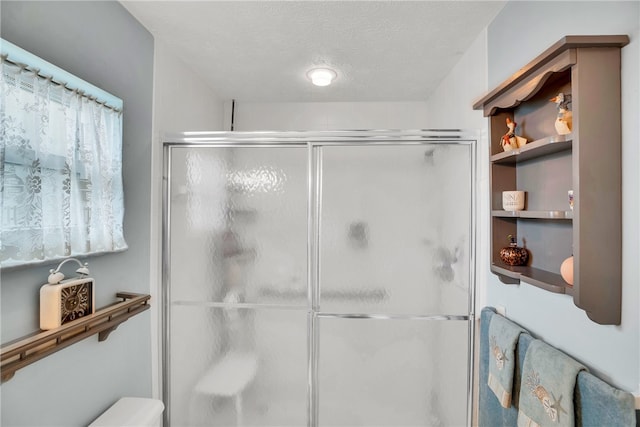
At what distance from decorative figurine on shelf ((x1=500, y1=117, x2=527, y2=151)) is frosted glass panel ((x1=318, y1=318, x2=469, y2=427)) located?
0.95 metres

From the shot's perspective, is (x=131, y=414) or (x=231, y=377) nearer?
(x=131, y=414)

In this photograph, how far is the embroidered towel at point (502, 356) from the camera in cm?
121

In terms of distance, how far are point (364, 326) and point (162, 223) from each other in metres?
1.25

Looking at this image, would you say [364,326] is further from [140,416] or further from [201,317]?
[140,416]

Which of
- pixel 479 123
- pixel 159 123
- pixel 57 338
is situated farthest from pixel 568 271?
pixel 159 123

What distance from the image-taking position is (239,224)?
1.75 meters

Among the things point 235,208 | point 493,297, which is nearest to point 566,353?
point 493,297

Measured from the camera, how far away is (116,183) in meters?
1.36

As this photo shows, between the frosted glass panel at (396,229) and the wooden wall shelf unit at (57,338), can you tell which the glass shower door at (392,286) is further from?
the wooden wall shelf unit at (57,338)

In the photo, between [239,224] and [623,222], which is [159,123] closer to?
[239,224]

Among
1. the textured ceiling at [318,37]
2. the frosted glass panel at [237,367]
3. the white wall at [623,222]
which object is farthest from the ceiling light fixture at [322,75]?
the frosted glass panel at [237,367]

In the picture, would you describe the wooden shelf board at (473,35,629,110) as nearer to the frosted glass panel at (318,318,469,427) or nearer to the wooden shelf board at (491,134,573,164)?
the wooden shelf board at (491,134,573,164)

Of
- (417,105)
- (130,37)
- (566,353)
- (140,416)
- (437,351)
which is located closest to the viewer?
(566,353)

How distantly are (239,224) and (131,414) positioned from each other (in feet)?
3.15
